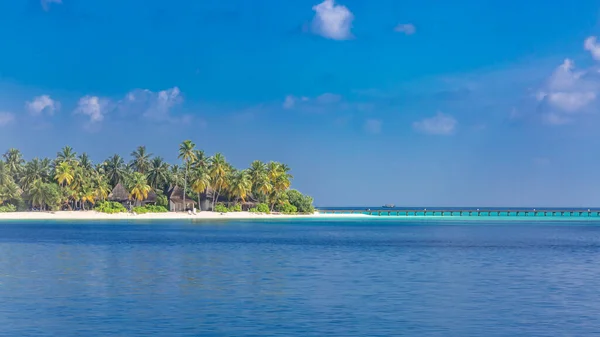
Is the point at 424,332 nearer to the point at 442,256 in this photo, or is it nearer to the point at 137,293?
the point at 137,293

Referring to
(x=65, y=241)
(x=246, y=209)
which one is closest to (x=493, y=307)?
(x=65, y=241)

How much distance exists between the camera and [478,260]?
4878cm

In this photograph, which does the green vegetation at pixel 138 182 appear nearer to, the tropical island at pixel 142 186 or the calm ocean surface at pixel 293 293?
the tropical island at pixel 142 186

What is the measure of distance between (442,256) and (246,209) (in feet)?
342

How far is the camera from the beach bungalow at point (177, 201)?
145875mm

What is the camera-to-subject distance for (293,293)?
1228 inches

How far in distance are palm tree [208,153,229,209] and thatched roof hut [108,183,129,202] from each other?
15966mm

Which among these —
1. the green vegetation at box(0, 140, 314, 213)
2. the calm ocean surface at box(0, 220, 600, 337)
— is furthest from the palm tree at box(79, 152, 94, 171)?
the calm ocean surface at box(0, 220, 600, 337)

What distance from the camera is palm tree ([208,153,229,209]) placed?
14250 centimetres

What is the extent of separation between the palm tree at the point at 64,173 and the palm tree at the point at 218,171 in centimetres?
2598

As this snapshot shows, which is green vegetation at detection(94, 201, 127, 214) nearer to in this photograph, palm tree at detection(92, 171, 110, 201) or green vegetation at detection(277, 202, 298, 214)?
palm tree at detection(92, 171, 110, 201)

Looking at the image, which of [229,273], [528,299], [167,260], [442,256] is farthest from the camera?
[442,256]

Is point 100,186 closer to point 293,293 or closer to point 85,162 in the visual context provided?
point 85,162

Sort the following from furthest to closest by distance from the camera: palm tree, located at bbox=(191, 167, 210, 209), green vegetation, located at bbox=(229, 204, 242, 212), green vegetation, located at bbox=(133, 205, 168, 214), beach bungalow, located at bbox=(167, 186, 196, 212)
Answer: green vegetation, located at bbox=(229, 204, 242, 212) < beach bungalow, located at bbox=(167, 186, 196, 212) < green vegetation, located at bbox=(133, 205, 168, 214) < palm tree, located at bbox=(191, 167, 210, 209)
